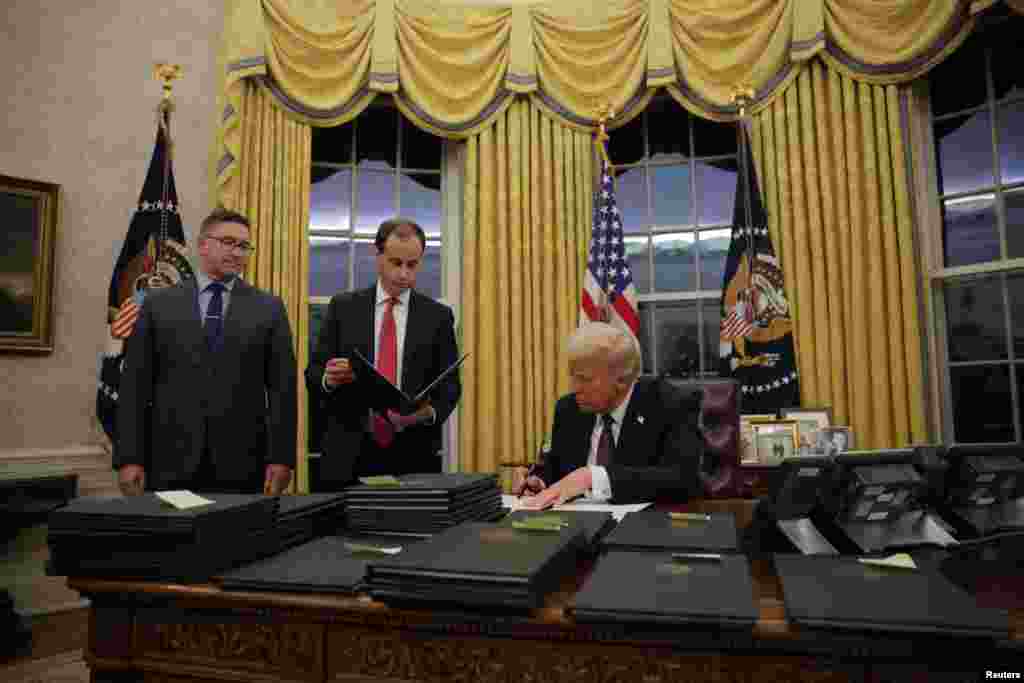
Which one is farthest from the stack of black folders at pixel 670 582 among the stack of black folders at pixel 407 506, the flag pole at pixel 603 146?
the flag pole at pixel 603 146

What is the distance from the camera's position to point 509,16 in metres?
4.23

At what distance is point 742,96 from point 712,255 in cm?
96

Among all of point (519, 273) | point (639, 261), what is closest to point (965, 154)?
point (639, 261)

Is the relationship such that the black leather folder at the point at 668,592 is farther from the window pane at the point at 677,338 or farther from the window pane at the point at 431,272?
the window pane at the point at 431,272

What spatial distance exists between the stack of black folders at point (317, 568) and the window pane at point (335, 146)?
3746 mm

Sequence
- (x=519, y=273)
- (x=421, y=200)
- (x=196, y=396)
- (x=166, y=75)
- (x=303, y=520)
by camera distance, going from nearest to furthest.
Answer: (x=303, y=520) → (x=196, y=396) → (x=166, y=75) → (x=519, y=273) → (x=421, y=200)

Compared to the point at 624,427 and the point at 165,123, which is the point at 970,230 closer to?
the point at 624,427

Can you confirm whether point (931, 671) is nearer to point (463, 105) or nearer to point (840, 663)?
point (840, 663)

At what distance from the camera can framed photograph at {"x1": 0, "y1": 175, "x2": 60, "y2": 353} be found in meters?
3.46

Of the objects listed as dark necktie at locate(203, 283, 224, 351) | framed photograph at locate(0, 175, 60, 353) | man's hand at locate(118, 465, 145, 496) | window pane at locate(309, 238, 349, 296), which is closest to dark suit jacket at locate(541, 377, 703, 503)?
dark necktie at locate(203, 283, 224, 351)

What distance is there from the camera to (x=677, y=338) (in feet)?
14.4

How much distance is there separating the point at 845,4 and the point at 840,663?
13.0 ft

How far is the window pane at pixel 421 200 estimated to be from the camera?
4555mm

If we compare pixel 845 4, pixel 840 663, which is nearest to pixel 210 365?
pixel 840 663
